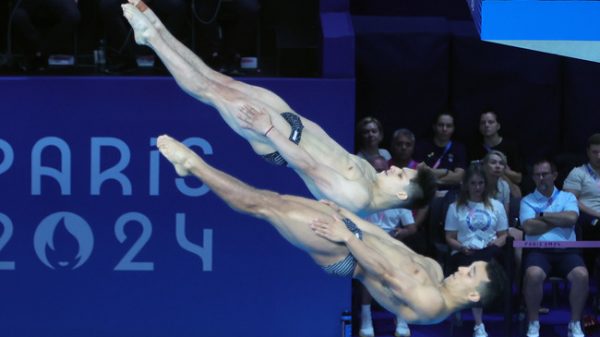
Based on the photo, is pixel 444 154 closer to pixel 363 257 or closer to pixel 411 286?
pixel 411 286

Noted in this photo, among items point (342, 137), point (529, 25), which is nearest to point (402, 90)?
point (342, 137)

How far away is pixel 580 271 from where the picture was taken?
37.4 feet

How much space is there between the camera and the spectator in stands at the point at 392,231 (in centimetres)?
1162

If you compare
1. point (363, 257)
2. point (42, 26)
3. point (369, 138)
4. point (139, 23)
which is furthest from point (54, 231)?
point (363, 257)

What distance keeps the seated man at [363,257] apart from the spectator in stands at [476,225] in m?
2.60

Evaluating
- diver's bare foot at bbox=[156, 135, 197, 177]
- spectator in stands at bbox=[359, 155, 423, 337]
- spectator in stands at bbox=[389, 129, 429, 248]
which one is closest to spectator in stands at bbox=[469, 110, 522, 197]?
spectator in stands at bbox=[389, 129, 429, 248]

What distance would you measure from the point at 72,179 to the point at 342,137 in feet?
7.60

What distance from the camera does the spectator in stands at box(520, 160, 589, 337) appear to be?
11359mm

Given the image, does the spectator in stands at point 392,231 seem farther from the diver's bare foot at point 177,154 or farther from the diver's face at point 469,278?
the diver's bare foot at point 177,154

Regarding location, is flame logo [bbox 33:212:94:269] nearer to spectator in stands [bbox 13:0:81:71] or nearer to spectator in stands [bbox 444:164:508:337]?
spectator in stands [bbox 13:0:81:71]

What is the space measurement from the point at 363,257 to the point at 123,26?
4.28 m

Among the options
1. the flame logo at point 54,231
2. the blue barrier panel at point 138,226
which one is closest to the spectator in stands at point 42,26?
the blue barrier panel at point 138,226

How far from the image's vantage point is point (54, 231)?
11.7 metres

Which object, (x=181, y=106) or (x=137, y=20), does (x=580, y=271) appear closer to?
(x=181, y=106)
